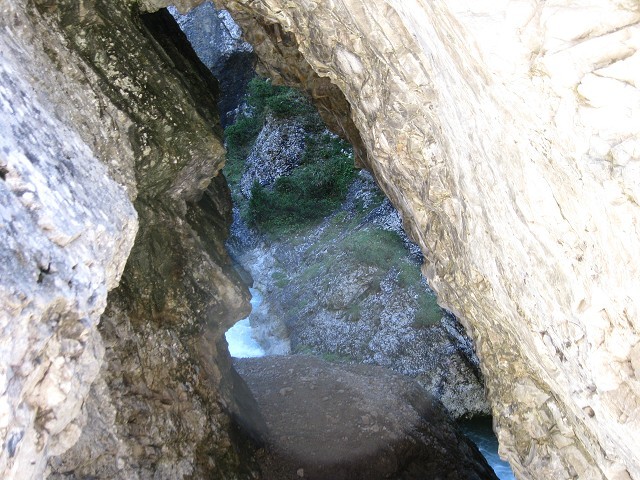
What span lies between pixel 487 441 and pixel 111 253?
1292 centimetres

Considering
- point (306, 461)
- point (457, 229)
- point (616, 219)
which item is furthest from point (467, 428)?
point (616, 219)

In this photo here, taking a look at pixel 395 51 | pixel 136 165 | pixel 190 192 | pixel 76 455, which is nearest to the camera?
pixel 395 51

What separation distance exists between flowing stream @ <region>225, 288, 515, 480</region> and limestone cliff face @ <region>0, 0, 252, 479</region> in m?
5.70

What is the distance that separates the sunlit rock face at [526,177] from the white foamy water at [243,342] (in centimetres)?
1101

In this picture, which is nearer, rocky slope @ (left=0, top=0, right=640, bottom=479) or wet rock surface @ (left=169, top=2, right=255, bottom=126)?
rocky slope @ (left=0, top=0, right=640, bottom=479)

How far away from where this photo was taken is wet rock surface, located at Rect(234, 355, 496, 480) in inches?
497

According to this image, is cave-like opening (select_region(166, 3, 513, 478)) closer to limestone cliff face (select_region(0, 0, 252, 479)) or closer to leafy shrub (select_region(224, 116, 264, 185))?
leafy shrub (select_region(224, 116, 264, 185))

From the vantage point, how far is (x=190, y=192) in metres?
11.7

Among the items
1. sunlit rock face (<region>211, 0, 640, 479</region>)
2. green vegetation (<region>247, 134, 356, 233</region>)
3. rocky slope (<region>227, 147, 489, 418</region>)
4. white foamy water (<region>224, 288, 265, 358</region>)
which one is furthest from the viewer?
green vegetation (<region>247, 134, 356, 233</region>)

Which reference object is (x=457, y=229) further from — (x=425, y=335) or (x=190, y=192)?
(x=425, y=335)

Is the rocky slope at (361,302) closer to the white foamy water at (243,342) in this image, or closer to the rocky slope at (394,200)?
the white foamy water at (243,342)

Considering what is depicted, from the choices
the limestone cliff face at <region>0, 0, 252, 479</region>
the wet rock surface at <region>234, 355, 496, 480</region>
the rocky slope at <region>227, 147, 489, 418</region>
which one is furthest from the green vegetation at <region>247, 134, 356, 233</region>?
the limestone cliff face at <region>0, 0, 252, 479</region>

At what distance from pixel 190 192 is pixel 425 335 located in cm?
873

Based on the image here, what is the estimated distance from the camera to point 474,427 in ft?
→ 56.5
